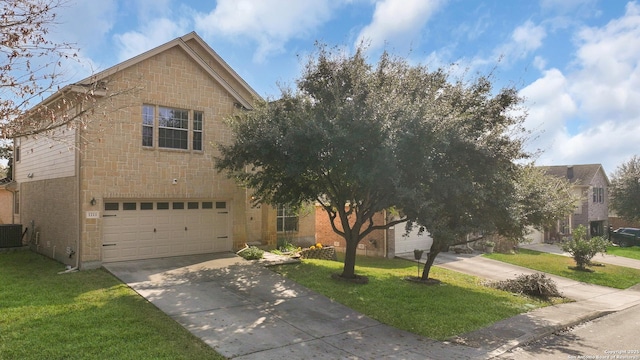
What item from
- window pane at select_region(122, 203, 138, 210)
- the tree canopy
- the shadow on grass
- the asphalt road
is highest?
the tree canopy

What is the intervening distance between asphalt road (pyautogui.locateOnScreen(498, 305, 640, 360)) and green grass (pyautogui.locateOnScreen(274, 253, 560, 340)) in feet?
4.63

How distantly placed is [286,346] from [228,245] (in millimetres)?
9409

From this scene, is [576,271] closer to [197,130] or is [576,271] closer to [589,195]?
[197,130]

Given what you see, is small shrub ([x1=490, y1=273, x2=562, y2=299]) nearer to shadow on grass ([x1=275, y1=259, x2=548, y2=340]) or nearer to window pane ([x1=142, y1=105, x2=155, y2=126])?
shadow on grass ([x1=275, y1=259, x2=548, y2=340])

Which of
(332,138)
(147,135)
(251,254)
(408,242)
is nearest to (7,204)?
(147,135)

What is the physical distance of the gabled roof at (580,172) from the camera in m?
39.8

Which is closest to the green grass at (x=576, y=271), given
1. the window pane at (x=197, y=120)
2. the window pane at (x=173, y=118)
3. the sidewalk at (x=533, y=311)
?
the sidewalk at (x=533, y=311)

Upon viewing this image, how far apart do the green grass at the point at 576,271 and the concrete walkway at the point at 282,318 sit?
11.1 feet

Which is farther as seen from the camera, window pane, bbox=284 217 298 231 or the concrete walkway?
window pane, bbox=284 217 298 231

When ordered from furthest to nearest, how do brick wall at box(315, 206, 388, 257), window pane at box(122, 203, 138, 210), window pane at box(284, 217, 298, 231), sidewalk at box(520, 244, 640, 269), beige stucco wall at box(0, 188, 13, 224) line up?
sidewalk at box(520, 244, 640, 269) → beige stucco wall at box(0, 188, 13, 224) → brick wall at box(315, 206, 388, 257) → window pane at box(284, 217, 298, 231) → window pane at box(122, 203, 138, 210)

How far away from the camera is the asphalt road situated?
28.0 feet

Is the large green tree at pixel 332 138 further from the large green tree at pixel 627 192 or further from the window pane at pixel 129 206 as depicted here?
the large green tree at pixel 627 192

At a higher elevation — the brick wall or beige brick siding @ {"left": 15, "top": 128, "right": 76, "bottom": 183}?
beige brick siding @ {"left": 15, "top": 128, "right": 76, "bottom": 183}

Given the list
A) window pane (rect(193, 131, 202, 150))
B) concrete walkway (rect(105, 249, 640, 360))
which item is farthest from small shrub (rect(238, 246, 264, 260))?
window pane (rect(193, 131, 202, 150))
